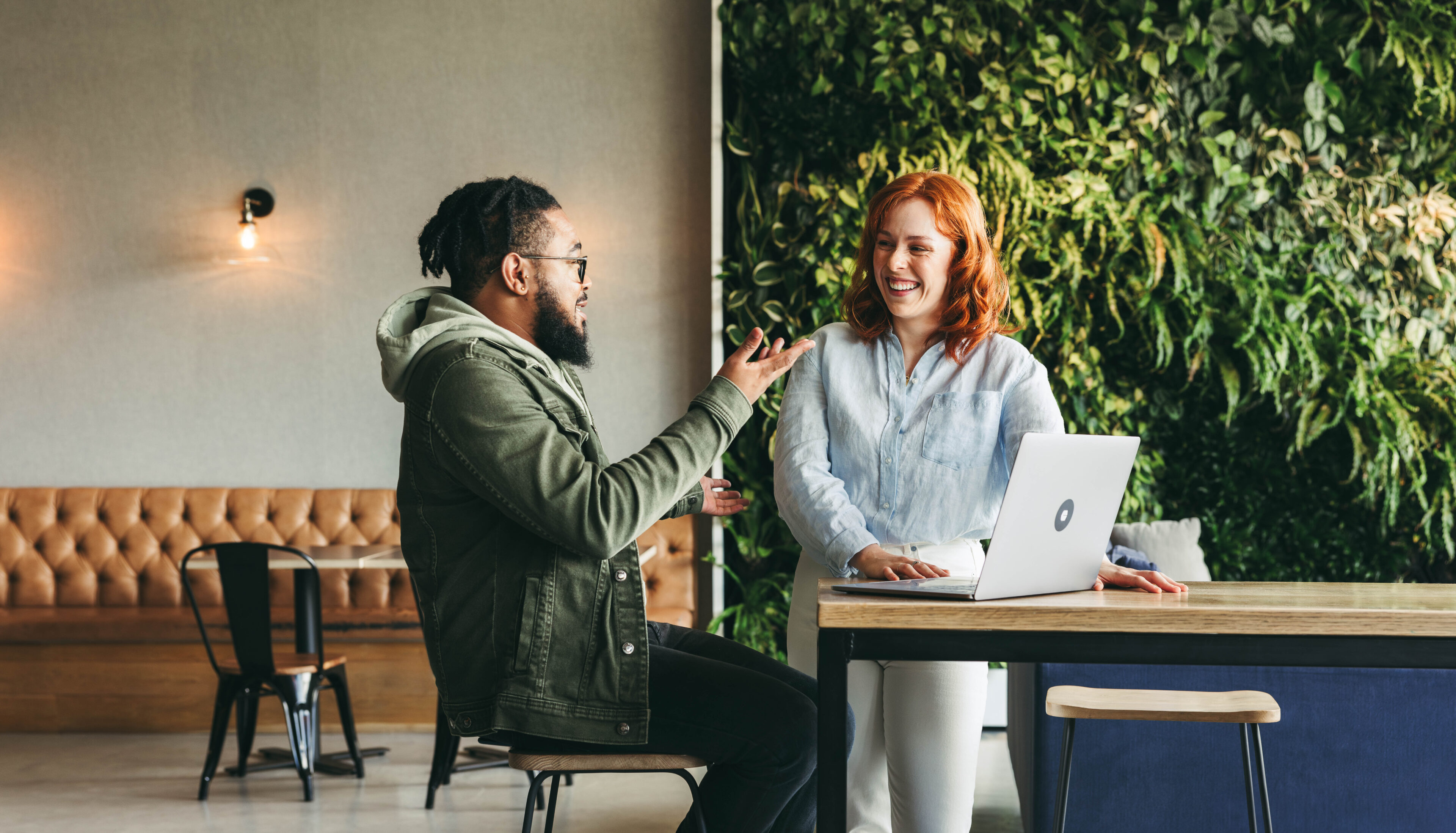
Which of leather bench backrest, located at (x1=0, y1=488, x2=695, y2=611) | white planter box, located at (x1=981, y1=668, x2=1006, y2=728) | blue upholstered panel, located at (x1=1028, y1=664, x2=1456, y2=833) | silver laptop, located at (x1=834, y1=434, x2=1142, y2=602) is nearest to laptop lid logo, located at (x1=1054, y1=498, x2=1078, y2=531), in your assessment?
silver laptop, located at (x1=834, y1=434, x2=1142, y2=602)

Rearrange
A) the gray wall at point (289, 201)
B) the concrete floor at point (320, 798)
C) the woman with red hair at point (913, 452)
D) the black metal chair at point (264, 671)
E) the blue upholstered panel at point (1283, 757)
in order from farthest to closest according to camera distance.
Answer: the gray wall at point (289, 201)
the black metal chair at point (264, 671)
the concrete floor at point (320, 798)
the blue upholstered panel at point (1283, 757)
the woman with red hair at point (913, 452)

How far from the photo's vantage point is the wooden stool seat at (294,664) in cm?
317

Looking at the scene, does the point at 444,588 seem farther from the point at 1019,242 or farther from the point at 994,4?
the point at 994,4

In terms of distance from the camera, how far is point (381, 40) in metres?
4.39

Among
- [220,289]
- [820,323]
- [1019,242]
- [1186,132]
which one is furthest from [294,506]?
[1186,132]

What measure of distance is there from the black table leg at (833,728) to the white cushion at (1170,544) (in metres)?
2.16

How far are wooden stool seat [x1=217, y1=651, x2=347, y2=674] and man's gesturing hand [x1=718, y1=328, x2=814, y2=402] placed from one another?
2.22 meters

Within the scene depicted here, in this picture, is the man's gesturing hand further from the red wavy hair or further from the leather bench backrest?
the leather bench backrest

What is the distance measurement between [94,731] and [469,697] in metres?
3.33

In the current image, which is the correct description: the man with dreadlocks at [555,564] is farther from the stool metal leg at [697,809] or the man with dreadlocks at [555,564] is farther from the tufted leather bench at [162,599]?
the tufted leather bench at [162,599]

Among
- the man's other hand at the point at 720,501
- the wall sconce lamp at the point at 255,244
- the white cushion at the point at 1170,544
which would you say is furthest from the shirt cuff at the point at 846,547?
the wall sconce lamp at the point at 255,244

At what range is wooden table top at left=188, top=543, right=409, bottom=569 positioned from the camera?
3244mm

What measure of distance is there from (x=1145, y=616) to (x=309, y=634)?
9.26 feet

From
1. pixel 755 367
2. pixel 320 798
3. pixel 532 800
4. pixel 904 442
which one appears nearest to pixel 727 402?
pixel 755 367
